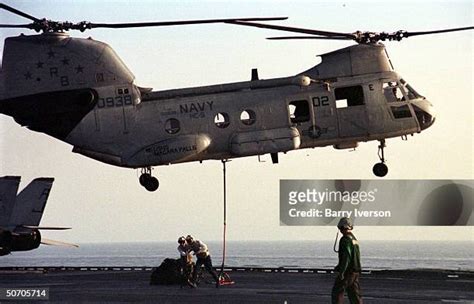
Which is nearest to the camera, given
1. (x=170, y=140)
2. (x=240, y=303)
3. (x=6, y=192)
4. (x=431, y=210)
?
(x=240, y=303)

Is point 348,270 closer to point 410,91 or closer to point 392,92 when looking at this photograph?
point 392,92

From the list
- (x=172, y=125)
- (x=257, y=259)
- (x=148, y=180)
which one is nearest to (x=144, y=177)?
(x=148, y=180)

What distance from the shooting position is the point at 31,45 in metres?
30.0

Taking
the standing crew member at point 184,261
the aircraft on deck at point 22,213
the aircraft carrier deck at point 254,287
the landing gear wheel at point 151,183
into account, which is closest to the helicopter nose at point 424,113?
the aircraft carrier deck at point 254,287

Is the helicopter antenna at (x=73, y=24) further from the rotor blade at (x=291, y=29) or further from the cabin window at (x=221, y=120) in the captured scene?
the cabin window at (x=221, y=120)

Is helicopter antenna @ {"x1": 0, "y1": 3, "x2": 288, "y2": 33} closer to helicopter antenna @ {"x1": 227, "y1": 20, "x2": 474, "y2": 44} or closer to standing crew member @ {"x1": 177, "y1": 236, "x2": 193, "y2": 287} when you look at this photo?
helicopter antenna @ {"x1": 227, "y1": 20, "x2": 474, "y2": 44}

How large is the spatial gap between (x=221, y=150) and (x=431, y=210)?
7184 mm

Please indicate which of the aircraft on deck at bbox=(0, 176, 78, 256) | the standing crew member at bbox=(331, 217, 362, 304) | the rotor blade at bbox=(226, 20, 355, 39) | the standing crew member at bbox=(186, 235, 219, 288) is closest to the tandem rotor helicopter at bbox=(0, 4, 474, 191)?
the rotor blade at bbox=(226, 20, 355, 39)

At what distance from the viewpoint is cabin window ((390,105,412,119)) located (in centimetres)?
3086

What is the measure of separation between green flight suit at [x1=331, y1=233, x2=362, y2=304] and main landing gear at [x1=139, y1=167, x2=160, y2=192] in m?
8.60

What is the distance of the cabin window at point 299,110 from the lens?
30156 mm

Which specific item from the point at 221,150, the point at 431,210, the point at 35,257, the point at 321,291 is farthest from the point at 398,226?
the point at 35,257

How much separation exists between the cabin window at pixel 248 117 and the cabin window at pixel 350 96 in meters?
2.63

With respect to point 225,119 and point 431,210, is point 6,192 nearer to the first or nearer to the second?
point 225,119
